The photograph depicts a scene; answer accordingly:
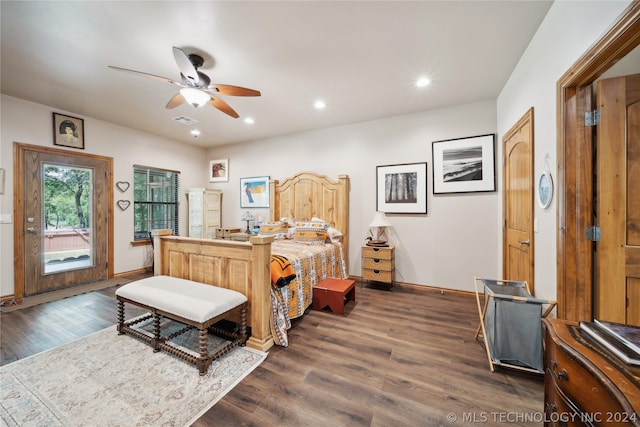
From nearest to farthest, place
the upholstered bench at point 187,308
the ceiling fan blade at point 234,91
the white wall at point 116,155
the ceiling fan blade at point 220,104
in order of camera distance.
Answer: the upholstered bench at point 187,308 → the ceiling fan blade at point 234,91 → the ceiling fan blade at point 220,104 → the white wall at point 116,155

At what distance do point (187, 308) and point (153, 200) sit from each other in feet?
13.5

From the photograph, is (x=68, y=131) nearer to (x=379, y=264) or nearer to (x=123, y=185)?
(x=123, y=185)

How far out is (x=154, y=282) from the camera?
7.84ft

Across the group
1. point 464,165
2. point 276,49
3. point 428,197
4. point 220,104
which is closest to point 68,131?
point 220,104

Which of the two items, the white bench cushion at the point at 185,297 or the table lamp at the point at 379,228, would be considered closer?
the white bench cushion at the point at 185,297

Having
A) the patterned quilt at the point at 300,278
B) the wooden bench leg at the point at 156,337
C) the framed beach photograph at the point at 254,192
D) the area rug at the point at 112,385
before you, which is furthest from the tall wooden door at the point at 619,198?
the framed beach photograph at the point at 254,192

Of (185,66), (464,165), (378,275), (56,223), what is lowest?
(378,275)

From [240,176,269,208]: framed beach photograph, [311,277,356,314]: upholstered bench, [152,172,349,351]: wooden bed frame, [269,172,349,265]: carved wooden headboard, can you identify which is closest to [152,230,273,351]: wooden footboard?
[152,172,349,351]: wooden bed frame

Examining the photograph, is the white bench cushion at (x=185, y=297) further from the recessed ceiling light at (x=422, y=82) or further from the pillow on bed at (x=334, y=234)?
the recessed ceiling light at (x=422, y=82)

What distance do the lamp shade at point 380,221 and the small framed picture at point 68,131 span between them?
4.96 metres

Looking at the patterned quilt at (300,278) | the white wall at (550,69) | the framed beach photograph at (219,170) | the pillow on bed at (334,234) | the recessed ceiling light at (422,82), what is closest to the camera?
the white wall at (550,69)

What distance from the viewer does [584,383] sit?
77 cm

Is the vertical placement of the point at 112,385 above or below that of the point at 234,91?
below

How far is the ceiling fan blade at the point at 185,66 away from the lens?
6.24 feet
